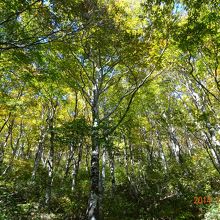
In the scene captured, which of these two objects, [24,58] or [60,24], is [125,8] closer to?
[60,24]

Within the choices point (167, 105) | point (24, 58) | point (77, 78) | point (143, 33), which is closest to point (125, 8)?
point (143, 33)

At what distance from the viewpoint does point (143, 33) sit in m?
11.6

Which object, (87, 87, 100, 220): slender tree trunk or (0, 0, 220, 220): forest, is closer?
(0, 0, 220, 220): forest

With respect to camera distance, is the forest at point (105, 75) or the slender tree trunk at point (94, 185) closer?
the forest at point (105, 75)

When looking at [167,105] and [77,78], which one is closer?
[77,78]

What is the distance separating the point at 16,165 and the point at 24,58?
14.8 m

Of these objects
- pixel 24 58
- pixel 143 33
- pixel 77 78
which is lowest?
pixel 24 58

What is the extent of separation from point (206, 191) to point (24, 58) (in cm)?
1333

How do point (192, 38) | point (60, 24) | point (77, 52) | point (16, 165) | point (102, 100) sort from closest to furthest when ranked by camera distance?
point (60, 24), point (192, 38), point (77, 52), point (102, 100), point (16, 165)

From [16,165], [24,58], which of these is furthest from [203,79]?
[16,165]

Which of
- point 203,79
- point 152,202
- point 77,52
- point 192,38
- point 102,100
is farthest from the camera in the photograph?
point 102,100

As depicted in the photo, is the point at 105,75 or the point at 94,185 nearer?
the point at 94,185

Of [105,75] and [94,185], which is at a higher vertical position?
[105,75]

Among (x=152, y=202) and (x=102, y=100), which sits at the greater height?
(x=102, y=100)
